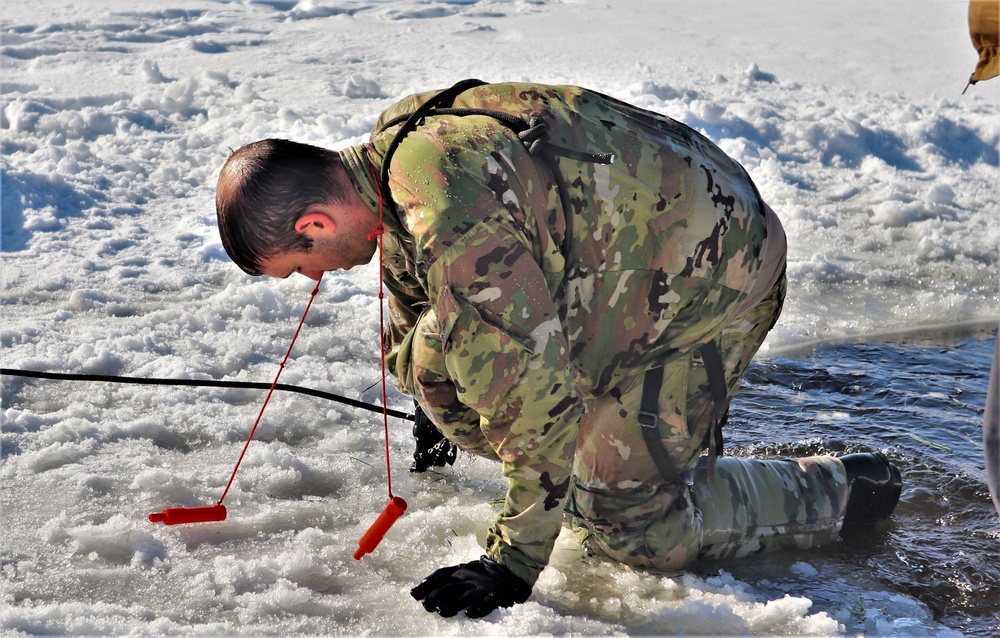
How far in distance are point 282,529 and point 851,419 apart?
6.83ft

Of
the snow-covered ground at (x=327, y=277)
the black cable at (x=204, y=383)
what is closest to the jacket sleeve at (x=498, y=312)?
the snow-covered ground at (x=327, y=277)

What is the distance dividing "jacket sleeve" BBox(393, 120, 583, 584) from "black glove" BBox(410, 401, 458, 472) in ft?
2.72

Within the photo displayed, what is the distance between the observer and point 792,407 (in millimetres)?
3504

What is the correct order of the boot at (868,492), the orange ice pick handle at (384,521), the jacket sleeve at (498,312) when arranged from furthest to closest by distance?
the boot at (868,492), the orange ice pick handle at (384,521), the jacket sleeve at (498,312)

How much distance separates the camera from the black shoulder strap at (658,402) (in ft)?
7.88

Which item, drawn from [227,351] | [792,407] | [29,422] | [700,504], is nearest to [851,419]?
[792,407]

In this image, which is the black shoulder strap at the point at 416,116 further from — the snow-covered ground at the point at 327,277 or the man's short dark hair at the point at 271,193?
the snow-covered ground at the point at 327,277

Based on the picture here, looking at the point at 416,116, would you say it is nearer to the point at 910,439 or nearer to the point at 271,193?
the point at 271,193

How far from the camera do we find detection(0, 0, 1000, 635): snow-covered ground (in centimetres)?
228

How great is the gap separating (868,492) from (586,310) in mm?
1141

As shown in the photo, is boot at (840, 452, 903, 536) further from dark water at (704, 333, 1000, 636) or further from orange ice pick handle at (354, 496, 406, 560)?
orange ice pick handle at (354, 496, 406, 560)

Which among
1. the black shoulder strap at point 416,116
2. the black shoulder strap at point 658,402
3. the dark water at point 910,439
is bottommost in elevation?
the dark water at point 910,439

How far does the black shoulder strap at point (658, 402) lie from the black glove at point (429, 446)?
664 mm

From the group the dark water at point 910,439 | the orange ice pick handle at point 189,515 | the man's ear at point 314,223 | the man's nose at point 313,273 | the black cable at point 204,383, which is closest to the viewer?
the man's ear at point 314,223
